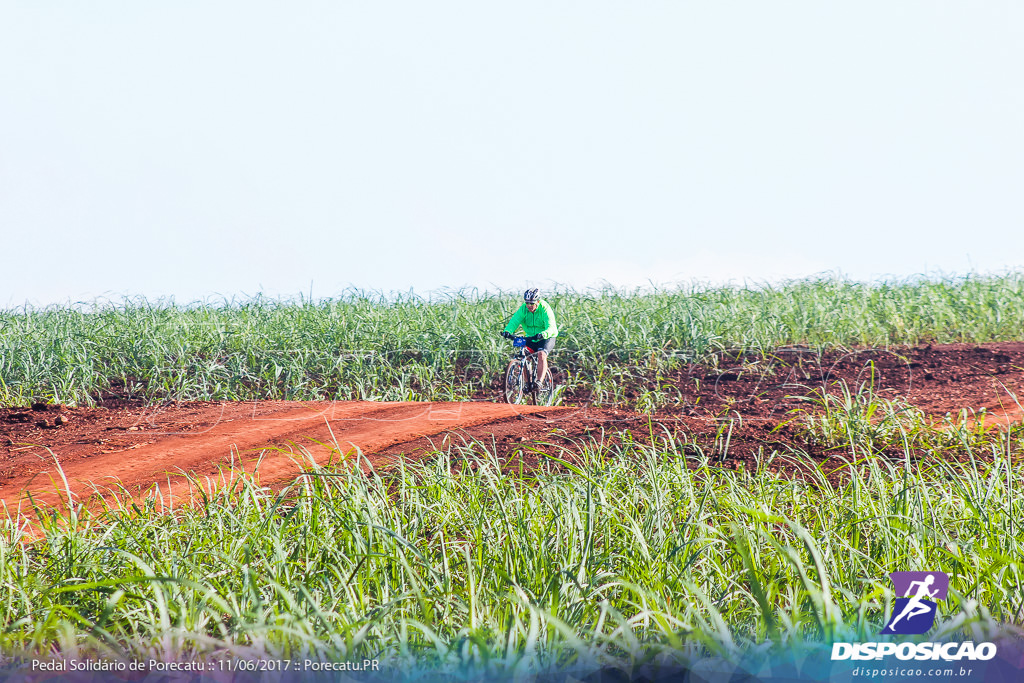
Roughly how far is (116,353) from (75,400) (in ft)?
4.36

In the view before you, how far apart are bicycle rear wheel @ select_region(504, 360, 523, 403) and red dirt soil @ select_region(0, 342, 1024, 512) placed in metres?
0.89

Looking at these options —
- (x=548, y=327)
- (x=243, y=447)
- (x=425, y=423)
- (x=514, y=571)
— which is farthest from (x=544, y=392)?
(x=514, y=571)

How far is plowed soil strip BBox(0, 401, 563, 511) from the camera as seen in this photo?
4969 millimetres

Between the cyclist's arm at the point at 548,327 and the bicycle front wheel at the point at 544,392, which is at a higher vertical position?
the cyclist's arm at the point at 548,327

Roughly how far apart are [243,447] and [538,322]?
13.3 feet

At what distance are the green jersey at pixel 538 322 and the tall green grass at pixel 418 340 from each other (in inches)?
49.8

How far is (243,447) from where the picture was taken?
580 cm

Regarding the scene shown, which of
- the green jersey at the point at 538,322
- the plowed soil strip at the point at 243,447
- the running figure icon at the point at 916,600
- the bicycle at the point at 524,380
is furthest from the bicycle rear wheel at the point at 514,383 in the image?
the running figure icon at the point at 916,600

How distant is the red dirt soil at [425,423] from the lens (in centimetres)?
493

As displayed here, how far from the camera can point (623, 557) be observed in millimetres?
2850

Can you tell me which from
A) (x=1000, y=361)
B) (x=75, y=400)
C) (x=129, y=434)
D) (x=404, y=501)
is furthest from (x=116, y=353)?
(x=1000, y=361)

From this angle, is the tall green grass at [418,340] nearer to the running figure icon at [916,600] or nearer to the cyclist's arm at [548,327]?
the cyclist's arm at [548,327]

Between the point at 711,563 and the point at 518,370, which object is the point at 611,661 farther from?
the point at 518,370

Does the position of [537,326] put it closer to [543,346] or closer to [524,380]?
[543,346]
